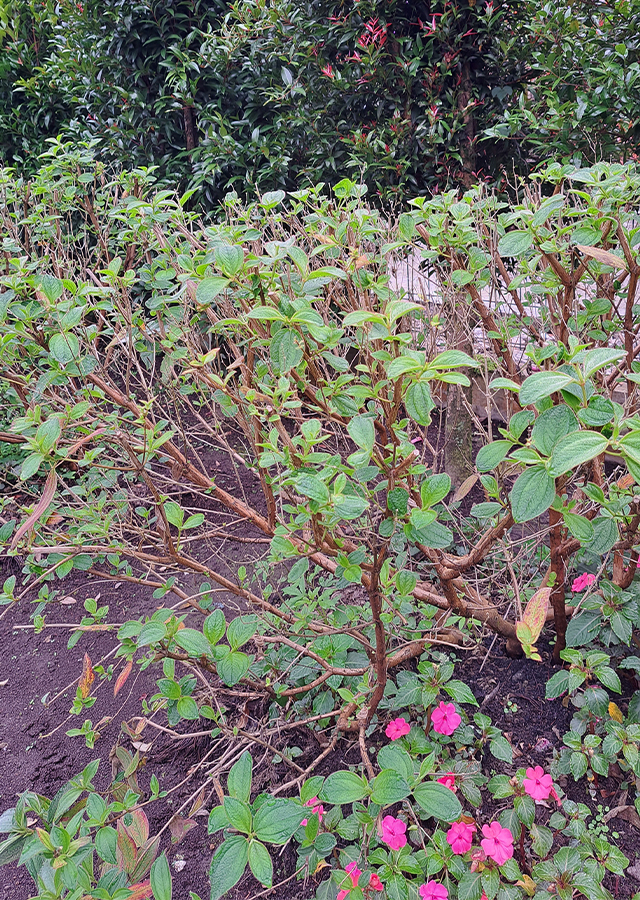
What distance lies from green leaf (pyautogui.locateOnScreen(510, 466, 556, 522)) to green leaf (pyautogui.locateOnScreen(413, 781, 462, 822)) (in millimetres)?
721

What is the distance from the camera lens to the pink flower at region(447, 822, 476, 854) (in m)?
1.51

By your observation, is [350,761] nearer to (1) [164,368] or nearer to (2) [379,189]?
(1) [164,368]

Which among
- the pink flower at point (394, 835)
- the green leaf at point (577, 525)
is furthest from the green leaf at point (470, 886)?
the green leaf at point (577, 525)

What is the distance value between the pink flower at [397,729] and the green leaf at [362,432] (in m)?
1.09

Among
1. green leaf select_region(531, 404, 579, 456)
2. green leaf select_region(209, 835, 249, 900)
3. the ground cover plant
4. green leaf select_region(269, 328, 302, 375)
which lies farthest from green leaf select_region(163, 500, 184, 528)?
green leaf select_region(531, 404, 579, 456)

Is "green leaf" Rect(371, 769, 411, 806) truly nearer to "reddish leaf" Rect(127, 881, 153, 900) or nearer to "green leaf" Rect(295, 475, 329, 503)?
"reddish leaf" Rect(127, 881, 153, 900)

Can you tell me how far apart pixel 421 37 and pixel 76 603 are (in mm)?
3757

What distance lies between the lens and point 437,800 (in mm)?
1274

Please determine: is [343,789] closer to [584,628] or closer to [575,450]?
[575,450]

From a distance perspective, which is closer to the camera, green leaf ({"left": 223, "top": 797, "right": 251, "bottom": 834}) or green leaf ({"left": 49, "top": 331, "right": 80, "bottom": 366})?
green leaf ({"left": 223, "top": 797, "right": 251, "bottom": 834})

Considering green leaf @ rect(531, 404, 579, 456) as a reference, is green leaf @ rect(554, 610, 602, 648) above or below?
below

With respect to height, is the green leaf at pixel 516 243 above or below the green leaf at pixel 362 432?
above

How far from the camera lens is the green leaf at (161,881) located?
1.06m

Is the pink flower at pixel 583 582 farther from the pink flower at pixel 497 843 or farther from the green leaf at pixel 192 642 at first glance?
the green leaf at pixel 192 642
